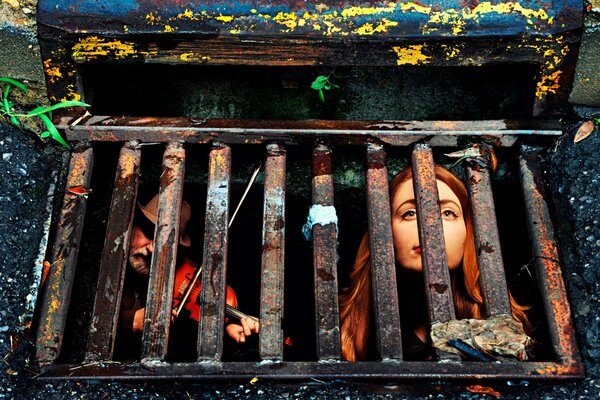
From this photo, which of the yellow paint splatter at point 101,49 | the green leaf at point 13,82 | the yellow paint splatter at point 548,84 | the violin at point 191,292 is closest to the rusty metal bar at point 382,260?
the yellow paint splatter at point 548,84

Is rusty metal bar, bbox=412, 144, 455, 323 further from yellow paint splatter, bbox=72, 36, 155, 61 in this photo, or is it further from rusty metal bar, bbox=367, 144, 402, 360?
yellow paint splatter, bbox=72, 36, 155, 61

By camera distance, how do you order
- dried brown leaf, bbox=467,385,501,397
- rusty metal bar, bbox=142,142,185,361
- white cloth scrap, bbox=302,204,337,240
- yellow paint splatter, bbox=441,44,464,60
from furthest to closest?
1. yellow paint splatter, bbox=441,44,464,60
2. white cloth scrap, bbox=302,204,337,240
3. rusty metal bar, bbox=142,142,185,361
4. dried brown leaf, bbox=467,385,501,397

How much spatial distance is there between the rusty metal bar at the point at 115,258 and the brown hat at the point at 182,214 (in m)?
0.24

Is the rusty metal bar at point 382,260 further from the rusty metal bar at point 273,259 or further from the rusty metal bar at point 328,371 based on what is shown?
the rusty metal bar at point 273,259

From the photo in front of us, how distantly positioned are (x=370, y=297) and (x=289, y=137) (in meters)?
0.56

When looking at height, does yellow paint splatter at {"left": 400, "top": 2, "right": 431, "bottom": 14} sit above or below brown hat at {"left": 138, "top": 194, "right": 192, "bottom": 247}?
above

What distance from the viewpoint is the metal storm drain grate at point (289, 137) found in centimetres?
212

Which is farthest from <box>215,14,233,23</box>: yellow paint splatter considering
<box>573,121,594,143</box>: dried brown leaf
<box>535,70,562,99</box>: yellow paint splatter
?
<box>573,121,594,143</box>: dried brown leaf

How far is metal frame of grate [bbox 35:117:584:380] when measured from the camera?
6.46ft

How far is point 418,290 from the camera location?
→ 2.46 metres

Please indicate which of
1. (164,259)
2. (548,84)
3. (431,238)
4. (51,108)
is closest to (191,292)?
(164,259)

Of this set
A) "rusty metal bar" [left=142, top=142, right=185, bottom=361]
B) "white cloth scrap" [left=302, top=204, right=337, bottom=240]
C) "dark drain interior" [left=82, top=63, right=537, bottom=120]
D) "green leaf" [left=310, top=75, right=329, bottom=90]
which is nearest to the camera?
"rusty metal bar" [left=142, top=142, right=185, bottom=361]

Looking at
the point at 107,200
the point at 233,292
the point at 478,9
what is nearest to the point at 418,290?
the point at 233,292

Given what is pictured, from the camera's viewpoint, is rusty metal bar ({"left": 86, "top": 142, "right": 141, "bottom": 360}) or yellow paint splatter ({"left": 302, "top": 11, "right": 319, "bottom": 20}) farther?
Answer: yellow paint splatter ({"left": 302, "top": 11, "right": 319, "bottom": 20})
